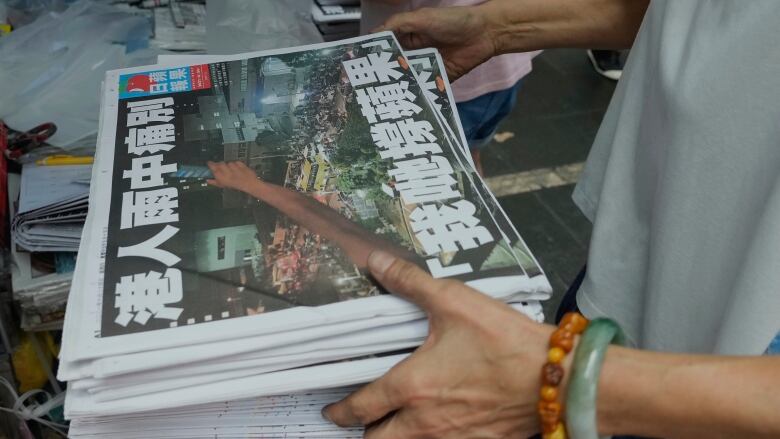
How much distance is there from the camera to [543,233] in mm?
2023

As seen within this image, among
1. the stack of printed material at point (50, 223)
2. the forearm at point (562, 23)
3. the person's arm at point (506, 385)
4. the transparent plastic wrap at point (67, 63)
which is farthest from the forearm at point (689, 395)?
the transparent plastic wrap at point (67, 63)

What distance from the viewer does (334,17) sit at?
1.37 metres

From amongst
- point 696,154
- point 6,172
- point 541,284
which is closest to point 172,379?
point 541,284

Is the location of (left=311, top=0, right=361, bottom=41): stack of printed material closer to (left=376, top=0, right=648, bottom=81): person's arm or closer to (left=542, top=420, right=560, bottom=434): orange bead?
(left=376, top=0, right=648, bottom=81): person's arm

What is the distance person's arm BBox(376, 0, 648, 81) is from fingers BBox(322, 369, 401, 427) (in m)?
0.56

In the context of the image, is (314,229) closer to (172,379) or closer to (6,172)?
(172,379)

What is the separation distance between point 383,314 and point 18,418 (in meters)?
0.94

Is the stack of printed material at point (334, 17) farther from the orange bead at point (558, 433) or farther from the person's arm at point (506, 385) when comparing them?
the orange bead at point (558, 433)

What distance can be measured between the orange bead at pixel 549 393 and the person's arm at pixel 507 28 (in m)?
0.54

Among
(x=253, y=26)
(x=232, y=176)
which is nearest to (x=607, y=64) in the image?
(x=253, y=26)

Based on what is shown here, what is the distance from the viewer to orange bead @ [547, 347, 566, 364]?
1.50 feet

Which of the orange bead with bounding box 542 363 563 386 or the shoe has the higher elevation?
the orange bead with bounding box 542 363 563 386

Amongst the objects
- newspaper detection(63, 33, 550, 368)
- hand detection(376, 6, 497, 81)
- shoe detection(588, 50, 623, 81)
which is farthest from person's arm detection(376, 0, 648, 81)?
shoe detection(588, 50, 623, 81)

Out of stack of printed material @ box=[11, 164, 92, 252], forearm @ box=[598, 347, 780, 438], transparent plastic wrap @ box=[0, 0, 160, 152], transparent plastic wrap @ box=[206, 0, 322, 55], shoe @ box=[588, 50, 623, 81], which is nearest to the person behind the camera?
forearm @ box=[598, 347, 780, 438]
